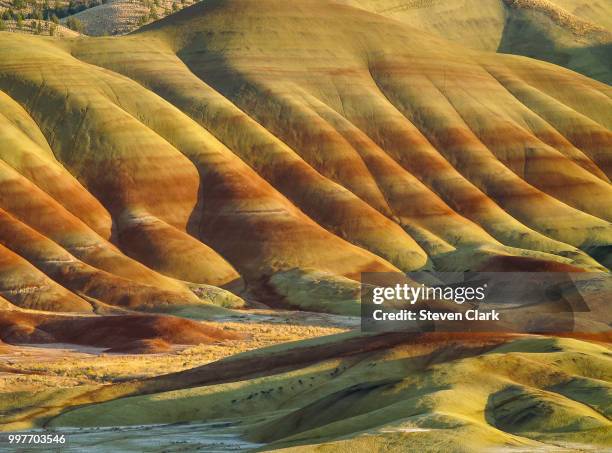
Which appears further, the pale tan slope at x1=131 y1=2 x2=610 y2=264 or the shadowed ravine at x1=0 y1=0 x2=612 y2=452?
the pale tan slope at x1=131 y1=2 x2=610 y2=264

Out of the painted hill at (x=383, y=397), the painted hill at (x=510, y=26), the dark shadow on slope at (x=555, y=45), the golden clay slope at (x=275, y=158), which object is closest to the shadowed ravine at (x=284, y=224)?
the painted hill at (x=383, y=397)

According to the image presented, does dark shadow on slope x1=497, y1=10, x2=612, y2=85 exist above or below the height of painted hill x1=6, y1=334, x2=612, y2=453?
below

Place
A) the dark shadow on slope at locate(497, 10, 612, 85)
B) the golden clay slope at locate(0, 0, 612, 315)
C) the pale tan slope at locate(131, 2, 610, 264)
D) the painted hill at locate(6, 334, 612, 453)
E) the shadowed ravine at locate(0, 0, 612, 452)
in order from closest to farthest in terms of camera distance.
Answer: the painted hill at locate(6, 334, 612, 453)
the shadowed ravine at locate(0, 0, 612, 452)
the golden clay slope at locate(0, 0, 612, 315)
the pale tan slope at locate(131, 2, 610, 264)
the dark shadow on slope at locate(497, 10, 612, 85)

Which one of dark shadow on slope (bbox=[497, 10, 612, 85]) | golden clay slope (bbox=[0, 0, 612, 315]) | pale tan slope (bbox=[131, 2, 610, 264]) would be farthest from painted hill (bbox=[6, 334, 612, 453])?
dark shadow on slope (bbox=[497, 10, 612, 85])

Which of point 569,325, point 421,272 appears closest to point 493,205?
point 421,272

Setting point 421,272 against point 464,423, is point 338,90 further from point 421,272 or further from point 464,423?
point 464,423

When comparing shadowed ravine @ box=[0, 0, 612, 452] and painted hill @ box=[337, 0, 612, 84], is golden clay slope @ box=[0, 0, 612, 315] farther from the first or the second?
painted hill @ box=[337, 0, 612, 84]

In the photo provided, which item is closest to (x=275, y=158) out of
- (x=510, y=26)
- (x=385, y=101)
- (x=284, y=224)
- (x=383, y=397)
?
(x=284, y=224)

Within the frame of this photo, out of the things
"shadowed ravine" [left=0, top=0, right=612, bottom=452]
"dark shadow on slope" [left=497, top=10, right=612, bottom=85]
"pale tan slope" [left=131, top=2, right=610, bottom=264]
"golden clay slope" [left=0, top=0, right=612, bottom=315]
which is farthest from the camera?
"dark shadow on slope" [left=497, top=10, right=612, bottom=85]
